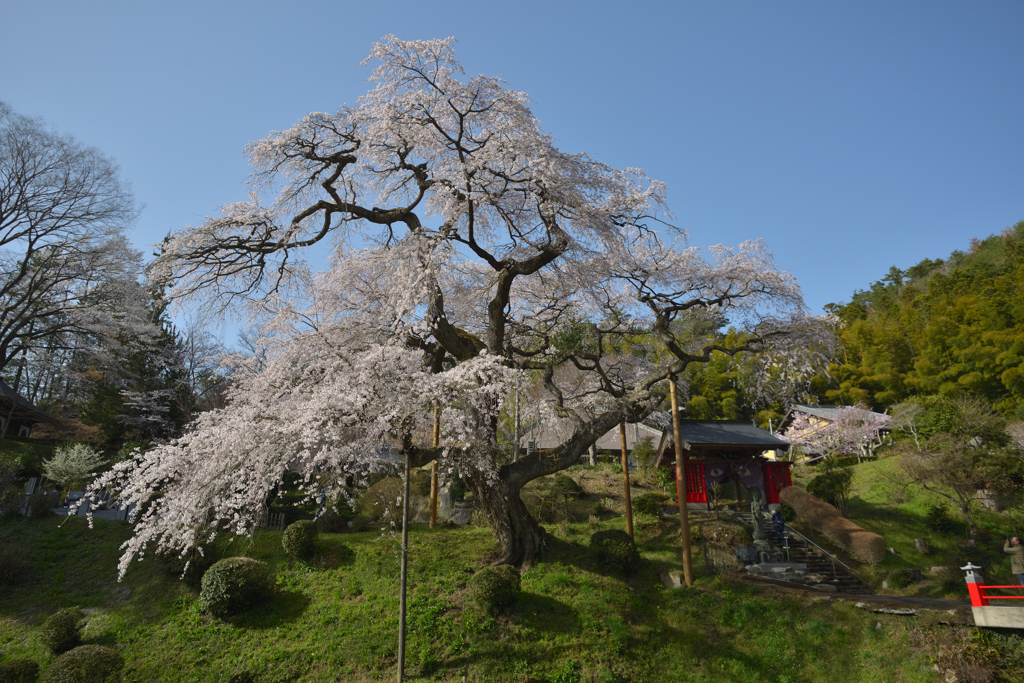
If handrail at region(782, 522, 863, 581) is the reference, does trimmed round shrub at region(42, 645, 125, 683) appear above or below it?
below

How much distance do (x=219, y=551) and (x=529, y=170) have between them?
1218cm

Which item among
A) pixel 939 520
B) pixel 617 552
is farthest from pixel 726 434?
pixel 617 552

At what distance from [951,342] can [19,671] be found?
37291 millimetres

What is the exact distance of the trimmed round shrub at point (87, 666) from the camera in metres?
8.76

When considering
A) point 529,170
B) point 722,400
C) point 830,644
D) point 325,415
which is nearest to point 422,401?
point 325,415

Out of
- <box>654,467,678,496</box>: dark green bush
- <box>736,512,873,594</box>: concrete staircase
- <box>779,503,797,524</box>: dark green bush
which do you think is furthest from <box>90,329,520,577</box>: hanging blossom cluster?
<box>779,503,797,524</box>: dark green bush

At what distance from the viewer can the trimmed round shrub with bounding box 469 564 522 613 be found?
35.1 feet

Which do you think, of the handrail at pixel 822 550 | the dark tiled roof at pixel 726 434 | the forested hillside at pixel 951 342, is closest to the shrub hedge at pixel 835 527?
the handrail at pixel 822 550

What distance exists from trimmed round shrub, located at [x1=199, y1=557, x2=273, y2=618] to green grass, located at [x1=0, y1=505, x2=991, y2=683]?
25 centimetres

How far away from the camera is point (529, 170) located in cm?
1048

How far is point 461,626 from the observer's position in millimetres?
10430

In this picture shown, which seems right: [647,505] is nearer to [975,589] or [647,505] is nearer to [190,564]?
[975,589]

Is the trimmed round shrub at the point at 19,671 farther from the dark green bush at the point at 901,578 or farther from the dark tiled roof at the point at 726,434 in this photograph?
the dark green bush at the point at 901,578

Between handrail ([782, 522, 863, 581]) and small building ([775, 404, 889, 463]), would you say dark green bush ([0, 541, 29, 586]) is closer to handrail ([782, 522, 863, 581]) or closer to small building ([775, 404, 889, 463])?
handrail ([782, 522, 863, 581])
